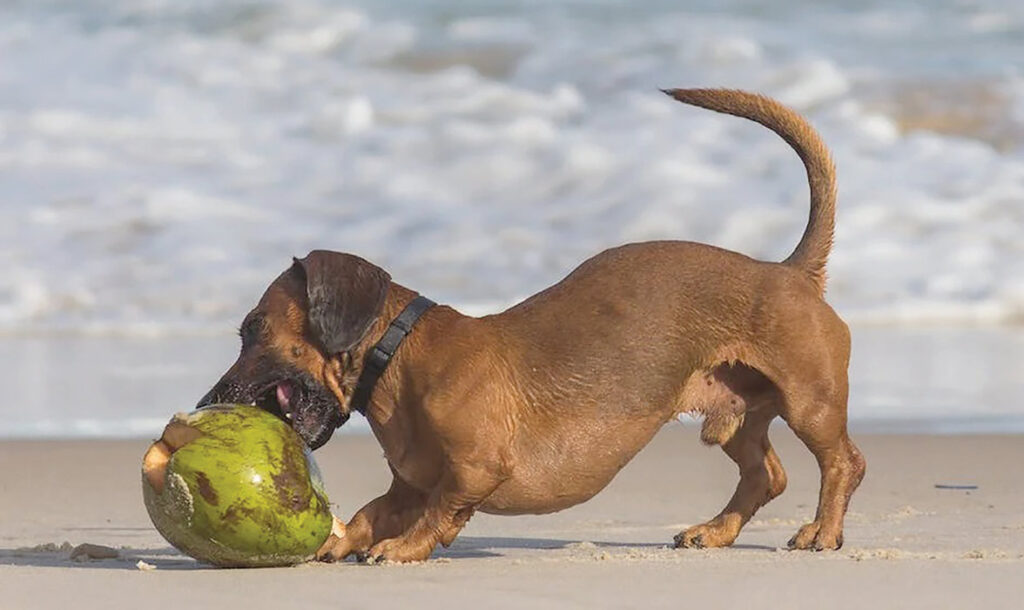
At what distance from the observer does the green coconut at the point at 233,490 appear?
16.2 feet

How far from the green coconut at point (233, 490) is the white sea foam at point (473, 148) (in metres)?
8.34

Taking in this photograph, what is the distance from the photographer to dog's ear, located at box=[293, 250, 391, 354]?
208 inches

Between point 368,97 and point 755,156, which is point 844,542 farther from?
point 368,97

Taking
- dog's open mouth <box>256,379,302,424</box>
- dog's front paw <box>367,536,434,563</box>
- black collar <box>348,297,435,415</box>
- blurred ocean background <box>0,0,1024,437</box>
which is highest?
blurred ocean background <box>0,0,1024,437</box>

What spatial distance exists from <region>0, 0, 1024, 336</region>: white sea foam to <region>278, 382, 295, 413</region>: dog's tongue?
8.09 metres

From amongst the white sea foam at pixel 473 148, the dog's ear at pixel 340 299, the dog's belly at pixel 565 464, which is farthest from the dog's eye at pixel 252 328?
the white sea foam at pixel 473 148

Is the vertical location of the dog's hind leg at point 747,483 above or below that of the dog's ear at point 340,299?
below

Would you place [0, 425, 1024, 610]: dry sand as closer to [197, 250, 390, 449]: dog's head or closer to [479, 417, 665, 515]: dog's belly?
[479, 417, 665, 515]: dog's belly

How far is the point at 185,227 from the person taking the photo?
1564 cm

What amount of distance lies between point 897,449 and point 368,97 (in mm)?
11107

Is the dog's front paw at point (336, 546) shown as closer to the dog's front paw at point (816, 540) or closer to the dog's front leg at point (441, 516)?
the dog's front leg at point (441, 516)

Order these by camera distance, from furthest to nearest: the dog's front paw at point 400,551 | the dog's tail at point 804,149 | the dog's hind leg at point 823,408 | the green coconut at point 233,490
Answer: the dog's tail at point 804,149 < the dog's hind leg at point 823,408 < the dog's front paw at point 400,551 < the green coconut at point 233,490

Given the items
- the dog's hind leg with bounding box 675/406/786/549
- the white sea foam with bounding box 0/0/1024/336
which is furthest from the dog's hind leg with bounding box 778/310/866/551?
the white sea foam with bounding box 0/0/1024/336

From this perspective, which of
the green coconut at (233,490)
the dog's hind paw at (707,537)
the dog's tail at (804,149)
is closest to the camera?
the green coconut at (233,490)
